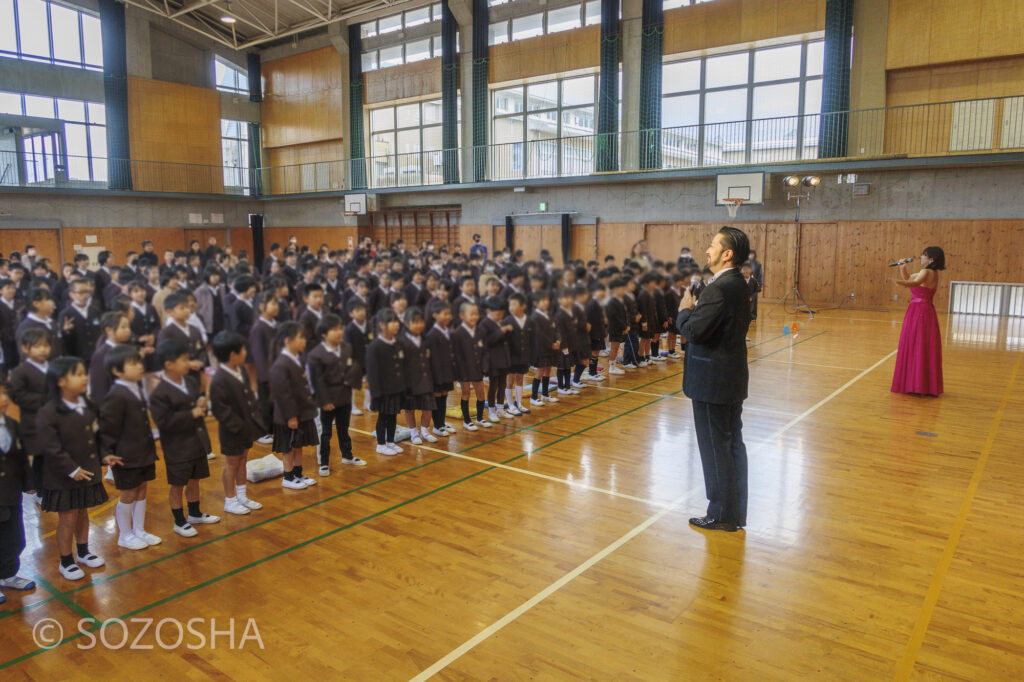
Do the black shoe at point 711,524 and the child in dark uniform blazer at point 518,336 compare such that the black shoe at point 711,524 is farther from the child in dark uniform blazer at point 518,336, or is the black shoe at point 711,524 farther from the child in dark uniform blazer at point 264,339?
the child in dark uniform blazer at point 264,339

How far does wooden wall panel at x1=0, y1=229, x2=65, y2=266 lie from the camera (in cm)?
2100

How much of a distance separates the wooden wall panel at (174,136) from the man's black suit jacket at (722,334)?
2503 centimetres

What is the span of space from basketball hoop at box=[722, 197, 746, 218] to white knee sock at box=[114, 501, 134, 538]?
54.6 feet

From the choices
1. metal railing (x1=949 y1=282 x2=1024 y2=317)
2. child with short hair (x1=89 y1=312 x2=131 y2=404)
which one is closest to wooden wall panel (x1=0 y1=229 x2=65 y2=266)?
child with short hair (x1=89 y1=312 x2=131 y2=404)

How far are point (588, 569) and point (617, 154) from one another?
17637 millimetres

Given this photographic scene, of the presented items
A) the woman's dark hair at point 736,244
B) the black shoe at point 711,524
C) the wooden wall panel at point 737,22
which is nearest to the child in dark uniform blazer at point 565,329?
the black shoe at point 711,524

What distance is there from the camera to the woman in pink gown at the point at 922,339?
8.27 metres

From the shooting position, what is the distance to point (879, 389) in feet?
30.2

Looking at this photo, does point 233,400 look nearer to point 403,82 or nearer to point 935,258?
point 935,258

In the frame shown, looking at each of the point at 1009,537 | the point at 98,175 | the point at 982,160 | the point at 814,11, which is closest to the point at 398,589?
the point at 1009,537

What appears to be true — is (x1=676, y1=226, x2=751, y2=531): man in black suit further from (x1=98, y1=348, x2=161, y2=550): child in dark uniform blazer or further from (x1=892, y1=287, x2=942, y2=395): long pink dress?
(x1=892, y1=287, x2=942, y2=395): long pink dress

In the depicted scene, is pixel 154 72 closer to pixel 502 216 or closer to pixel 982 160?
pixel 502 216

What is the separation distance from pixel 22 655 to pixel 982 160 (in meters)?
18.5

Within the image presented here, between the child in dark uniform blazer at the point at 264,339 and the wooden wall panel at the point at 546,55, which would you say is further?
the wooden wall panel at the point at 546,55
